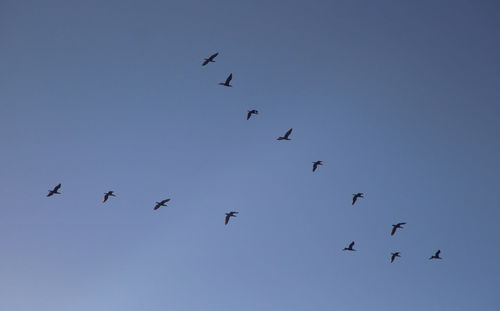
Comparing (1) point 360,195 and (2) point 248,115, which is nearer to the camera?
(2) point 248,115

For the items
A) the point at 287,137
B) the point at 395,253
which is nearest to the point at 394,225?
the point at 395,253

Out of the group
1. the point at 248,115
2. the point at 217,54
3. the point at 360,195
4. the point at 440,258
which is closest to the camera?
the point at 217,54

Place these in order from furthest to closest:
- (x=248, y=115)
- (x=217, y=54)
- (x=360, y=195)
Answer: (x=360, y=195) → (x=248, y=115) → (x=217, y=54)

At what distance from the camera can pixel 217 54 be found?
78688mm

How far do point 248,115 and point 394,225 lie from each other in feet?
108

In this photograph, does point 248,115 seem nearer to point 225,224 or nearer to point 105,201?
point 225,224

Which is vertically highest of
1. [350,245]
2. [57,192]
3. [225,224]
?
[350,245]

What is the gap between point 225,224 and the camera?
8631cm

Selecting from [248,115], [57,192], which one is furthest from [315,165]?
[57,192]

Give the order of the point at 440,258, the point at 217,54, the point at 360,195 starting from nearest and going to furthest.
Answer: the point at 217,54
the point at 360,195
the point at 440,258

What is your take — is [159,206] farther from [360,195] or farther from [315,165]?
[360,195]

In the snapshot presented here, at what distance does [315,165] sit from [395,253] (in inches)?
899

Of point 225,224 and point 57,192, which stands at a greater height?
point 225,224

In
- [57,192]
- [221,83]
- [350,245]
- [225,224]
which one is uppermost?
[221,83]
